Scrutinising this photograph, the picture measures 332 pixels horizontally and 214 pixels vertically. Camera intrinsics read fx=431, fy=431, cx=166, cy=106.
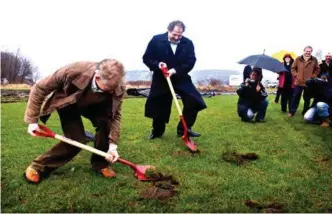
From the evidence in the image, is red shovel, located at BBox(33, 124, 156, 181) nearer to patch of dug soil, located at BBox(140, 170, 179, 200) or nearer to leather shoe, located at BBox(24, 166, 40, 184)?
patch of dug soil, located at BBox(140, 170, 179, 200)

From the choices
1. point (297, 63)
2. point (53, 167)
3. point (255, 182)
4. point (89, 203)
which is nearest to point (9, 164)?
point (53, 167)

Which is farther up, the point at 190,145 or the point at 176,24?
the point at 176,24

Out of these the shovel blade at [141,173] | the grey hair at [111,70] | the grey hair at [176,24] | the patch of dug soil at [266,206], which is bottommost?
the shovel blade at [141,173]

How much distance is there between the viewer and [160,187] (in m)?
5.08

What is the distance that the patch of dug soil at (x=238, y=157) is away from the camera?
21.2 feet

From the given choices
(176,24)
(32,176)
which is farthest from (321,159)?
(32,176)

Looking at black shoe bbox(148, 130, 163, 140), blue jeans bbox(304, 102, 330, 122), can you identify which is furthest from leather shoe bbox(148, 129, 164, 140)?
blue jeans bbox(304, 102, 330, 122)

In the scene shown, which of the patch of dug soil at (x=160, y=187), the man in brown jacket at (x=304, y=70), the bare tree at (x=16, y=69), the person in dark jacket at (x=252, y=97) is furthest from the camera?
the bare tree at (x=16, y=69)

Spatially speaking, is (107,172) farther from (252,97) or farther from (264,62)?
(264,62)

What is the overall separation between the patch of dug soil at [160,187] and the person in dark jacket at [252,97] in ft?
20.2

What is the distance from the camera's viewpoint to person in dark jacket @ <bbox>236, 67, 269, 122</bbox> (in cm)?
1120

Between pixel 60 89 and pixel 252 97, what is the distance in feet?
23.4

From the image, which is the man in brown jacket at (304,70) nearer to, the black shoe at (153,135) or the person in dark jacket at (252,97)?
the person in dark jacket at (252,97)

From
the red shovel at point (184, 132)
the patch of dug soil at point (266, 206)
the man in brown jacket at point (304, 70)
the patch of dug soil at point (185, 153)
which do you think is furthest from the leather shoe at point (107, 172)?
the man in brown jacket at point (304, 70)
